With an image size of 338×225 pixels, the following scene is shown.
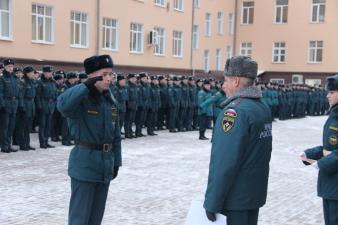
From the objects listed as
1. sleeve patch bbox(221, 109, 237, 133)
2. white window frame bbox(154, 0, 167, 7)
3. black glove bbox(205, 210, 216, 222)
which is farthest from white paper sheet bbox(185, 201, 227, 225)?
white window frame bbox(154, 0, 167, 7)

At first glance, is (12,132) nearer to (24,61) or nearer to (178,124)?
(178,124)

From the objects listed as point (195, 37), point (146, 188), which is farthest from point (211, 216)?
point (195, 37)

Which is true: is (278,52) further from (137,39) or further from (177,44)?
(137,39)

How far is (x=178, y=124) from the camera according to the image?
1752 cm

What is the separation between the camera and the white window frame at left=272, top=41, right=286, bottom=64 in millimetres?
38931

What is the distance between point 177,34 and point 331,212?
2717cm

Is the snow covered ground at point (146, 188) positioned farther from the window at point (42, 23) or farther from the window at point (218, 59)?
the window at point (218, 59)

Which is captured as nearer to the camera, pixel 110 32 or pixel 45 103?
pixel 45 103

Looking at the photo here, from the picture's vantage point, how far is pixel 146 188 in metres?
8.04

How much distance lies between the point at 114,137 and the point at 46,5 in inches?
685

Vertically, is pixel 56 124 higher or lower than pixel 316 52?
lower

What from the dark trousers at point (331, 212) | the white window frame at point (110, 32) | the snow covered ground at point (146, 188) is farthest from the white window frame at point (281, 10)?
the dark trousers at point (331, 212)

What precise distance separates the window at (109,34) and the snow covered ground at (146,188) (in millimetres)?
12550

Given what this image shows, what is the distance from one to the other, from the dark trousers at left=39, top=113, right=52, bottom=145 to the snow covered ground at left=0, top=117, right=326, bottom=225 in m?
0.49
